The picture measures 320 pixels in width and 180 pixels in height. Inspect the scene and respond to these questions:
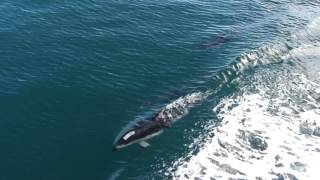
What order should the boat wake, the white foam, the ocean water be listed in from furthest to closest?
the ocean water, the boat wake, the white foam

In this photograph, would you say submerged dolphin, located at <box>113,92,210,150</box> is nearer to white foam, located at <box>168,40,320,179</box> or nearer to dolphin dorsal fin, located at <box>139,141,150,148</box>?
dolphin dorsal fin, located at <box>139,141,150,148</box>

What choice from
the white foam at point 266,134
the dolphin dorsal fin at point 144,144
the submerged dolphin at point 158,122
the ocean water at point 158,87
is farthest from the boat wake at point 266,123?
the dolphin dorsal fin at point 144,144

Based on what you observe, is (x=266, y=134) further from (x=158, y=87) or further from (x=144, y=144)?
(x=158, y=87)

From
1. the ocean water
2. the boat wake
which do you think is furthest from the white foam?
the ocean water

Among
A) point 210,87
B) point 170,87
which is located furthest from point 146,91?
point 210,87

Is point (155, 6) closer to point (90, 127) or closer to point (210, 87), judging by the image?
point (210, 87)

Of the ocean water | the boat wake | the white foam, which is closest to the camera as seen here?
the white foam

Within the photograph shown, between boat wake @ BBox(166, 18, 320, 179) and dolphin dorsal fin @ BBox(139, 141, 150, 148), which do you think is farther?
dolphin dorsal fin @ BBox(139, 141, 150, 148)
